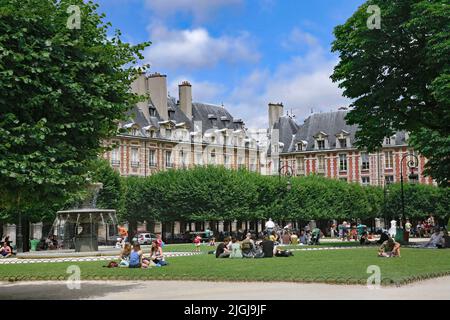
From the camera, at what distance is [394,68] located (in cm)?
3478

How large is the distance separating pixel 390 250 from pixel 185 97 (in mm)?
60880

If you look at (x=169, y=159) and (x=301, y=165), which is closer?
(x=169, y=159)

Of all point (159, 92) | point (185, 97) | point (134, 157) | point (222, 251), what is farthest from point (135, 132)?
point (222, 251)

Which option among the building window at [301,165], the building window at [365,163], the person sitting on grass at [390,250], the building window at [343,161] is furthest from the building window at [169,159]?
the person sitting on grass at [390,250]

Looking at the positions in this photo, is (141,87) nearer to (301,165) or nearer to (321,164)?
(301,165)

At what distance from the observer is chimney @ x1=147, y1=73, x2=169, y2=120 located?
260 ft

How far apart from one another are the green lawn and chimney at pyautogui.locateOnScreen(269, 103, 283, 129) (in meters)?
75.5

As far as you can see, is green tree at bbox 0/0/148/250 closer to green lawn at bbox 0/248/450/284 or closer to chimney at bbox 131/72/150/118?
green lawn at bbox 0/248/450/284

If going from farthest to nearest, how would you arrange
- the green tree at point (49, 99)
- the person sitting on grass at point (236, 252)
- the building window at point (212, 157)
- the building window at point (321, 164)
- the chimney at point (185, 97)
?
the building window at point (321, 164), the building window at point (212, 157), the chimney at point (185, 97), the person sitting on grass at point (236, 252), the green tree at point (49, 99)

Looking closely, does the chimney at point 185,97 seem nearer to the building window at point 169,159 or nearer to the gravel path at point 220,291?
the building window at point 169,159

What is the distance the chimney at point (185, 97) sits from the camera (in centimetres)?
8506

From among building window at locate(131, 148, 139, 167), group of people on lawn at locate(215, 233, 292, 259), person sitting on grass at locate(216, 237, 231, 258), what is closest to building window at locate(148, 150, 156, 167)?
building window at locate(131, 148, 139, 167)

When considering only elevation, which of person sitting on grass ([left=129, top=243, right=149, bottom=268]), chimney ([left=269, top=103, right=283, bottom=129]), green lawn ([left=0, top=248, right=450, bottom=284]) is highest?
chimney ([left=269, top=103, right=283, bottom=129])

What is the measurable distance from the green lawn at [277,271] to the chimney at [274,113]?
2973 inches
